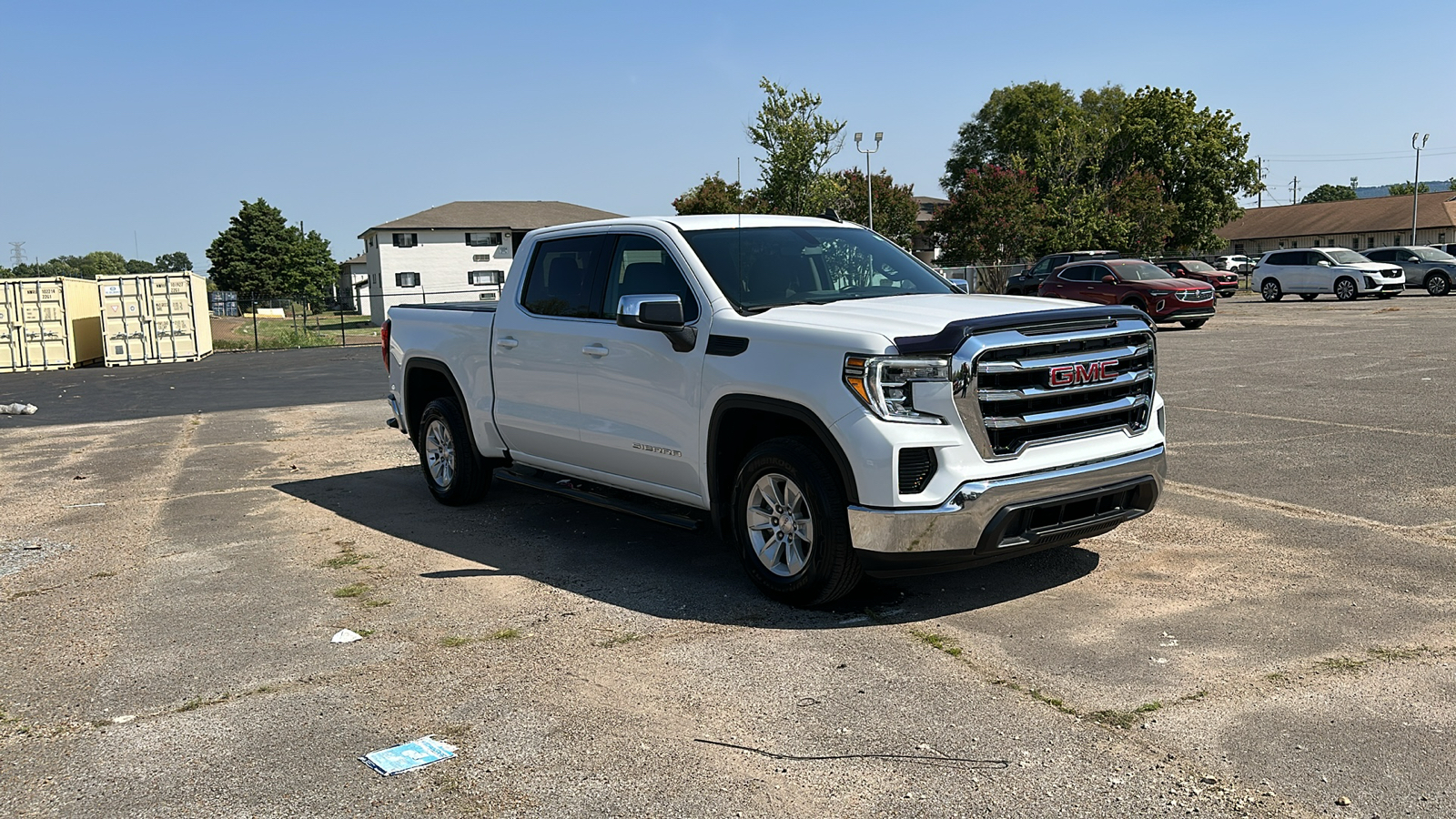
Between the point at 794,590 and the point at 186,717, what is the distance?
2674 millimetres

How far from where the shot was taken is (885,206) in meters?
56.8

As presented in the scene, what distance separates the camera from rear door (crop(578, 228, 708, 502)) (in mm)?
6203

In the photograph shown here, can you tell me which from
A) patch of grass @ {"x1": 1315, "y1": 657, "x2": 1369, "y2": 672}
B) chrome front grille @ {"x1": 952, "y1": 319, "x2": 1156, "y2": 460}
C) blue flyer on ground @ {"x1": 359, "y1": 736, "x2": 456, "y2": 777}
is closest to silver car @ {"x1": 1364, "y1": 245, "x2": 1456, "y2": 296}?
chrome front grille @ {"x1": 952, "y1": 319, "x2": 1156, "y2": 460}

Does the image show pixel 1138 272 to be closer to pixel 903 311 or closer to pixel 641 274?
pixel 641 274

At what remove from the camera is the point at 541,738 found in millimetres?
4266

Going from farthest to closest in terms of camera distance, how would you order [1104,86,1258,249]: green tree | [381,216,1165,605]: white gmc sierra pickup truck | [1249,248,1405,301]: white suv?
1. [1104,86,1258,249]: green tree
2. [1249,248,1405,301]: white suv
3. [381,216,1165,605]: white gmc sierra pickup truck

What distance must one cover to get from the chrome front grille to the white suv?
3414 cm

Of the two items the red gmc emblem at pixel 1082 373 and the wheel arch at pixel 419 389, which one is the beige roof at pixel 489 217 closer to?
the wheel arch at pixel 419 389

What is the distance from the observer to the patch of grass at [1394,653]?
4.78 m

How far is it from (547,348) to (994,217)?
4275 cm

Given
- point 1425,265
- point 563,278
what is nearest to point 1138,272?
point 1425,265

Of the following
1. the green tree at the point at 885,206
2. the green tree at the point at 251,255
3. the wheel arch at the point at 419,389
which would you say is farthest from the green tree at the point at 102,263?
the wheel arch at the point at 419,389

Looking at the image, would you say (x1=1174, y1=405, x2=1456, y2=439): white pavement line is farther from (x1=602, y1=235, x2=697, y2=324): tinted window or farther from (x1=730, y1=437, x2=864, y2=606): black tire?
(x1=602, y1=235, x2=697, y2=324): tinted window

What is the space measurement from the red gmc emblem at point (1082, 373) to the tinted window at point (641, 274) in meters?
1.92
